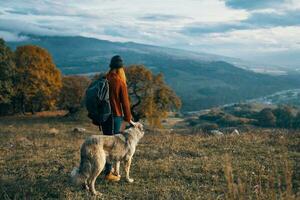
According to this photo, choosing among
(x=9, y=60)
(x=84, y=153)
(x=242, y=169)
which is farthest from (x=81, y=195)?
(x=9, y=60)

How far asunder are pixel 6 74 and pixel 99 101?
153 feet

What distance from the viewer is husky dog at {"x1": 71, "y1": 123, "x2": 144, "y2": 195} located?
10.2 metres

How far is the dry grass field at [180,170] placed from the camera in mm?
10336

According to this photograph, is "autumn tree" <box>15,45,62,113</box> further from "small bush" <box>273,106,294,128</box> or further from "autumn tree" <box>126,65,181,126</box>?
"small bush" <box>273,106,294,128</box>

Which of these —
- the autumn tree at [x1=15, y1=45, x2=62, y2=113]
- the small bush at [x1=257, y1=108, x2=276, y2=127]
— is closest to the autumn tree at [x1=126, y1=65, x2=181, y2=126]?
the autumn tree at [x1=15, y1=45, x2=62, y2=113]

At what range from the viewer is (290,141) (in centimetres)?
1741

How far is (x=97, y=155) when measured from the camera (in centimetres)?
1024

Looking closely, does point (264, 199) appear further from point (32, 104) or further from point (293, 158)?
point (32, 104)

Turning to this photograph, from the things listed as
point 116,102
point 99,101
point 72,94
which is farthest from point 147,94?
point 99,101

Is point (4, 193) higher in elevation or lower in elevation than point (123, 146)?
lower

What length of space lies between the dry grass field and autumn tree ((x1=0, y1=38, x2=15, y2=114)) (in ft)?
122

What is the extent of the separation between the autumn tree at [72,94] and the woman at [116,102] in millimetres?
49066

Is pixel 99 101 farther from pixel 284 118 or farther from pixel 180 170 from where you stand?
pixel 284 118

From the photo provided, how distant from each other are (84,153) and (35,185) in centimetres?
201
